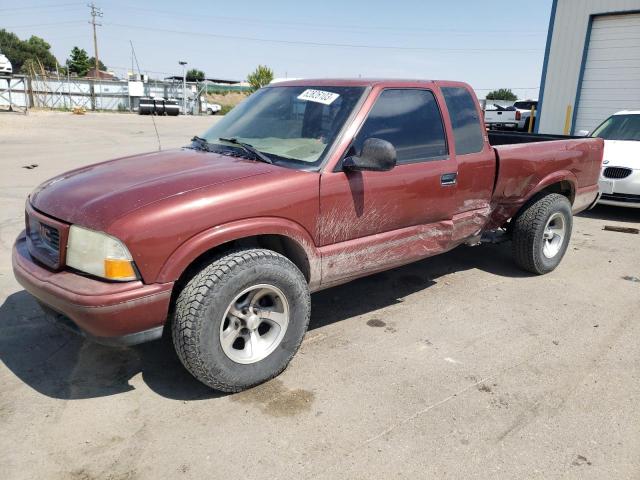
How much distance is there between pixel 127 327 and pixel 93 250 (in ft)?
1.44

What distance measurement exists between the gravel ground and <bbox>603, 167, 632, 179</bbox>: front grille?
12.3 ft

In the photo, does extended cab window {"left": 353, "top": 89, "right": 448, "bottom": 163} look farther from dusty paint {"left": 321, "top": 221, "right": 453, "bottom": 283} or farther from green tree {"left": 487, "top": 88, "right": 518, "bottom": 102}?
green tree {"left": 487, "top": 88, "right": 518, "bottom": 102}

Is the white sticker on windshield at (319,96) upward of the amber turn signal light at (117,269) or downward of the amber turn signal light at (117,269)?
upward

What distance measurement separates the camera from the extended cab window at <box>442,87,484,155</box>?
13.7 feet

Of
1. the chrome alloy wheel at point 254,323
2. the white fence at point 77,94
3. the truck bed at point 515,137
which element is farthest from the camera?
the white fence at point 77,94

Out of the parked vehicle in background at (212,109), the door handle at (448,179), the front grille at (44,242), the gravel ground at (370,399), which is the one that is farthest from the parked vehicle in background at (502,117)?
the parked vehicle in background at (212,109)

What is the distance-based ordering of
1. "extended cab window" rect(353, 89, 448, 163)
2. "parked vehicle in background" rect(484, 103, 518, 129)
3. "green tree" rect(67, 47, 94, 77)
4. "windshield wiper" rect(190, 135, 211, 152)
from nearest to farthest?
"extended cab window" rect(353, 89, 448, 163) → "windshield wiper" rect(190, 135, 211, 152) → "parked vehicle in background" rect(484, 103, 518, 129) → "green tree" rect(67, 47, 94, 77)

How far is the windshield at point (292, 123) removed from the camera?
342 centimetres

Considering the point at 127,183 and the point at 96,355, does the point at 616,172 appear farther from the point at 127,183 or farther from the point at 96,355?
the point at 96,355

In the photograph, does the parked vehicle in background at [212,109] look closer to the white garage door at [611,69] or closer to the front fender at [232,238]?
the white garage door at [611,69]

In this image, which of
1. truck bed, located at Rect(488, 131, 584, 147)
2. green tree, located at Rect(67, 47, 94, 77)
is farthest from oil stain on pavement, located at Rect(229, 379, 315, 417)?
green tree, located at Rect(67, 47, 94, 77)

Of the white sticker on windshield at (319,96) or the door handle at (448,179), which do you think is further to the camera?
the door handle at (448,179)

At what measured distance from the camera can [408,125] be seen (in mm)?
3814

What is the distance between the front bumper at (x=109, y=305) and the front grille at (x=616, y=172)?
7.41 m
